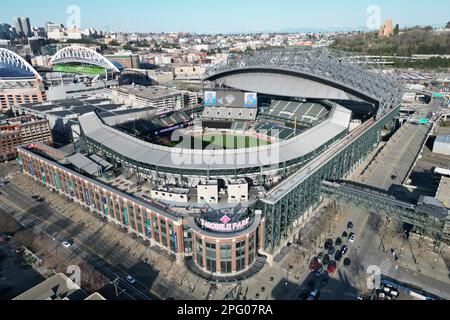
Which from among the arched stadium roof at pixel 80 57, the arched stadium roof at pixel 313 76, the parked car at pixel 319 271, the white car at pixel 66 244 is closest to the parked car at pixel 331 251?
the parked car at pixel 319 271

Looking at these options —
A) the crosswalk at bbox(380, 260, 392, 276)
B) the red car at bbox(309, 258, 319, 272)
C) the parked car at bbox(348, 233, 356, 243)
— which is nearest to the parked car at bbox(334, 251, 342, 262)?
the red car at bbox(309, 258, 319, 272)

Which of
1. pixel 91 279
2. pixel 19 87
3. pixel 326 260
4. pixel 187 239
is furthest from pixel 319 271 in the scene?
pixel 19 87

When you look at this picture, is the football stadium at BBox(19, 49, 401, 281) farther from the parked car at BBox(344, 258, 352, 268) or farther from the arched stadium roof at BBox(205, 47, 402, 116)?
the parked car at BBox(344, 258, 352, 268)

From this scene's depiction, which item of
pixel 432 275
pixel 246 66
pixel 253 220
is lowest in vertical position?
pixel 432 275

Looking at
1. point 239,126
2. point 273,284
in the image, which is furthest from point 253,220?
point 239,126

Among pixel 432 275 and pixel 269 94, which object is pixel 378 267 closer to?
pixel 432 275
